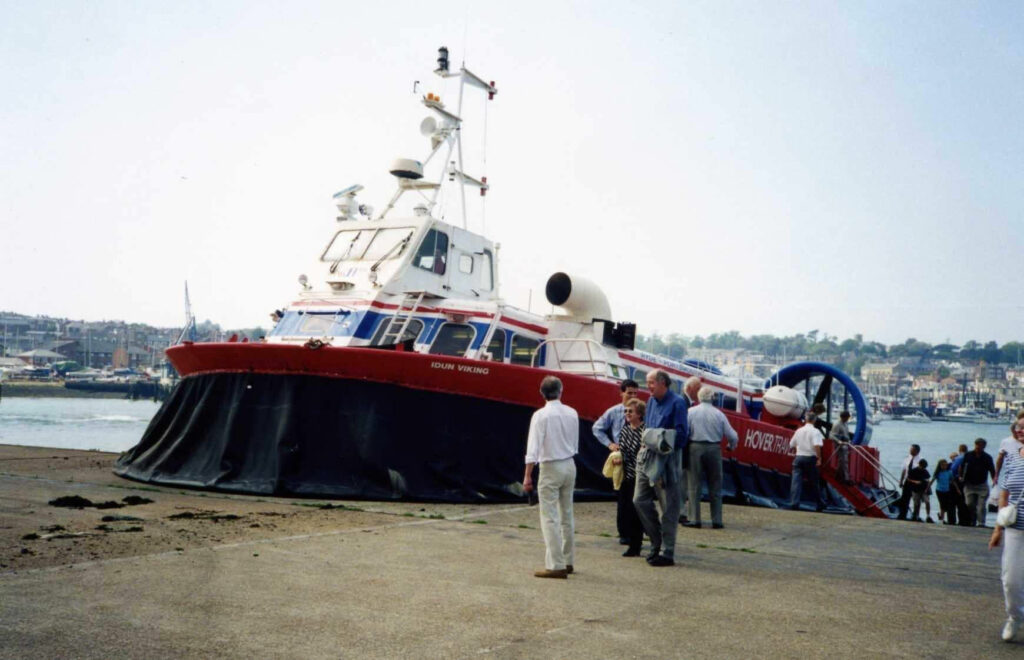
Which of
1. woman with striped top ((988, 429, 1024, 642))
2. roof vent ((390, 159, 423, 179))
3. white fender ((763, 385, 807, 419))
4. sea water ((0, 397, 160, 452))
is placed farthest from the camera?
sea water ((0, 397, 160, 452))

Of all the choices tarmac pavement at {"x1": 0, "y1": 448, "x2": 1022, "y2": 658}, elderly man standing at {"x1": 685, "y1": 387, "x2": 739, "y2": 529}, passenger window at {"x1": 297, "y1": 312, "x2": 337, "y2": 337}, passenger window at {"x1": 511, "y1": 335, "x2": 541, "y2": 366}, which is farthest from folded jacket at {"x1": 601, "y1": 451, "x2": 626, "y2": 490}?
passenger window at {"x1": 297, "y1": 312, "x2": 337, "y2": 337}

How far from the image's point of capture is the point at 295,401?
9680 mm

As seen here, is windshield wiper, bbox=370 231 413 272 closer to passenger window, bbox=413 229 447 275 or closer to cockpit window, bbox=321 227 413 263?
cockpit window, bbox=321 227 413 263

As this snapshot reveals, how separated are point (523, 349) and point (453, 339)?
1.04 m

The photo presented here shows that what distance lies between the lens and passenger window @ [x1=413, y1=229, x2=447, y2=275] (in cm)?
1175

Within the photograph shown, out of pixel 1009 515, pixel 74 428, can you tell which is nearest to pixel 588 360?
pixel 1009 515

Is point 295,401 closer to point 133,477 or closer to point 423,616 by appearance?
point 133,477

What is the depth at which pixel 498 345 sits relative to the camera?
11.2 meters

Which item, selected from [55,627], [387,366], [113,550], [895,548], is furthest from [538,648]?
[387,366]

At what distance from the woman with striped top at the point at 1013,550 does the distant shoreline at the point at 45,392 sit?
3674 inches

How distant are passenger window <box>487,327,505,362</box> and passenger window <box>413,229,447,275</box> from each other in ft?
4.45

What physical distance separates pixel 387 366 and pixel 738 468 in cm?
528

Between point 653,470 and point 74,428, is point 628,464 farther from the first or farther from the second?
point 74,428

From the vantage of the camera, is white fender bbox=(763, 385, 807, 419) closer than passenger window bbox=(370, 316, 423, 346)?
No
